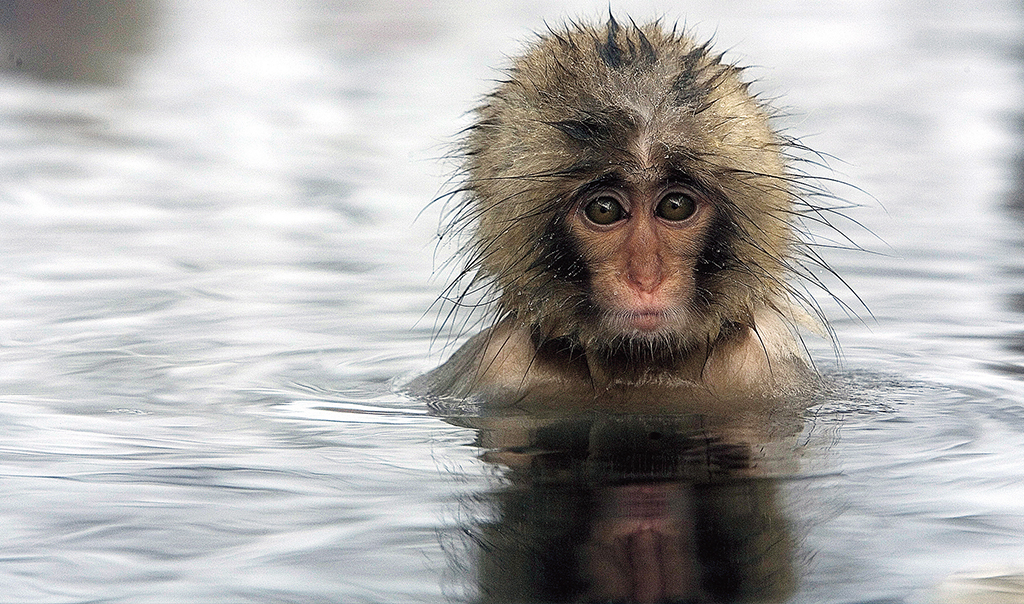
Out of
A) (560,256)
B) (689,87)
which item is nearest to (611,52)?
(689,87)

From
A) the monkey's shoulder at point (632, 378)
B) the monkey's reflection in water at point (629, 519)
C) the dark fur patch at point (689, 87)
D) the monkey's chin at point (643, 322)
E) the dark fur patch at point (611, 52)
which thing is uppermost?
the dark fur patch at point (611, 52)

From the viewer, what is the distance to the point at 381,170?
10.6 metres

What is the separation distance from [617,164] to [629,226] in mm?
185

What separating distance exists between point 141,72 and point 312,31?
3.51m

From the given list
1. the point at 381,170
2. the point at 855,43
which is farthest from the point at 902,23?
the point at 381,170

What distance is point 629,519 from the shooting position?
366 centimetres

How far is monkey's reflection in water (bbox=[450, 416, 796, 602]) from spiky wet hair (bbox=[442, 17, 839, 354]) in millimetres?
416

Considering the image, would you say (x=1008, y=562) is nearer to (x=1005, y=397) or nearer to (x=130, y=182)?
(x=1005, y=397)

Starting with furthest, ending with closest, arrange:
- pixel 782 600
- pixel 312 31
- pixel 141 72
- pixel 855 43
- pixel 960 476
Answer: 1. pixel 312 31
2. pixel 855 43
3. pixel 141 72
4. pixel 960 476
5. pixel 782 600

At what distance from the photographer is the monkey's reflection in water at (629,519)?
3.16 metres

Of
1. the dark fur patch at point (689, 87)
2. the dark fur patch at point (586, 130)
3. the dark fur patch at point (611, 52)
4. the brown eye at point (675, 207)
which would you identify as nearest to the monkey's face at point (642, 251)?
the brown eye at point (675, 207)

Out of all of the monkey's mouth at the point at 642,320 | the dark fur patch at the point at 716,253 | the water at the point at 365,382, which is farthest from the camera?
the dark fur patch at the point at 716,253

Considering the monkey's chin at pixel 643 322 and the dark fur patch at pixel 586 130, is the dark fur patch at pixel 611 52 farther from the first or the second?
the monkey's chin at pixel 643 322

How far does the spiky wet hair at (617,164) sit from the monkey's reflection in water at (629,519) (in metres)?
0.42
